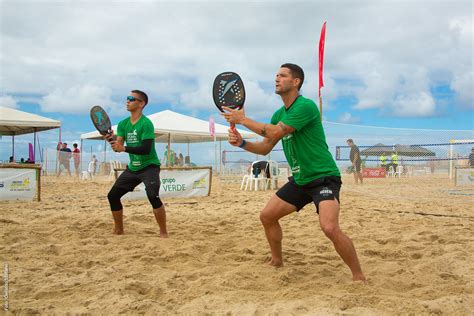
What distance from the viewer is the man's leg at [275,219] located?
3.84 metres

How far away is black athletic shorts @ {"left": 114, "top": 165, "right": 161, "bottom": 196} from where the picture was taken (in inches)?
205

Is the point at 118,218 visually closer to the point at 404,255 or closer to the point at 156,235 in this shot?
the point at 156,235

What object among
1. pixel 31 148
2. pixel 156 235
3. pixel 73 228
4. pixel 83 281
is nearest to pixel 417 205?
pixel 156 235

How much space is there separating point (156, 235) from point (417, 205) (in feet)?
Answer: 17.2

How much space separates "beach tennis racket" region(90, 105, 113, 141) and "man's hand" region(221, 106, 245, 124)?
203 cm

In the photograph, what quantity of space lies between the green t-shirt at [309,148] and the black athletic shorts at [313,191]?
47 mm

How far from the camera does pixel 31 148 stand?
64.8 feet

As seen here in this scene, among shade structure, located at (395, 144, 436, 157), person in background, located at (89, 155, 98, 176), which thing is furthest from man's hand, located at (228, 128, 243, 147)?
person in background, located at (89, 155, 98, 176)

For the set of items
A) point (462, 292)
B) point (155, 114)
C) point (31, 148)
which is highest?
point (155, 114)

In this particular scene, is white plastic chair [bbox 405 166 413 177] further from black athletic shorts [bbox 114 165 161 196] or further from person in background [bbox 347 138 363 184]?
black athletic shorts [bbox 114 165 161 196]

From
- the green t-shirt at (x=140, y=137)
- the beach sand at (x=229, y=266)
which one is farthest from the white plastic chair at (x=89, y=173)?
the green t-shirt at (x=140, y=137)

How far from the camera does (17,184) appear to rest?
9.11 metres

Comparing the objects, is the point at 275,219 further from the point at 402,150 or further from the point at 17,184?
the point at 402,150

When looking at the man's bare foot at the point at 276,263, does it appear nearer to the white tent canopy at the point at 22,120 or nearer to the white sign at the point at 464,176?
the white sign at the point at 464,176
